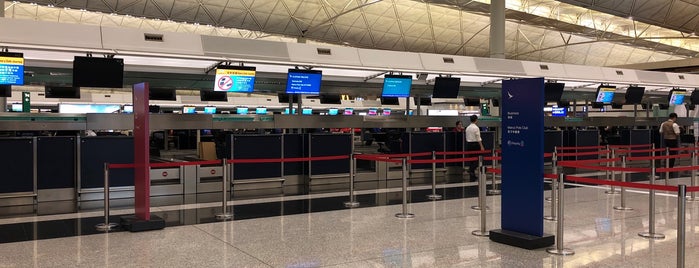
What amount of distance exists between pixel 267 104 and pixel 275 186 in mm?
14519

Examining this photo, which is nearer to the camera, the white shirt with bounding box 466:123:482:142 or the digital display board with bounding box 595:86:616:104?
the white shirt with bounding box 466:123:482:142

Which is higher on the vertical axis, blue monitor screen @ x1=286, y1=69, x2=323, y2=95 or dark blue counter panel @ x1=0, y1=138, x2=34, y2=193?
blue monitor screen @ x1=286, y1=69, x2=323, y2=95

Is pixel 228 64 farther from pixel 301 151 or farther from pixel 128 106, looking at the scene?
pixel 128 106

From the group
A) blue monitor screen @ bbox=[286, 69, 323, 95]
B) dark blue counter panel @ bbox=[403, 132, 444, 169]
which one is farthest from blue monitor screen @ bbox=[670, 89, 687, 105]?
blue monitor screen @ bbox=[286, 69, 323, 95]

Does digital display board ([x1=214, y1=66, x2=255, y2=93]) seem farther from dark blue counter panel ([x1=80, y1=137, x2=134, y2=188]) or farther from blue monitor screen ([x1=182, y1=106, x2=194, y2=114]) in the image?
blue monitor screen ([x1=182, y1=106, x2=194, y2=114])

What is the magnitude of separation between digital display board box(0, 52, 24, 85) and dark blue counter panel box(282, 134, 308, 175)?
5.36 m

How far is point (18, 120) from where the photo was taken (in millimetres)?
9758

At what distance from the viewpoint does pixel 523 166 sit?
6.50m

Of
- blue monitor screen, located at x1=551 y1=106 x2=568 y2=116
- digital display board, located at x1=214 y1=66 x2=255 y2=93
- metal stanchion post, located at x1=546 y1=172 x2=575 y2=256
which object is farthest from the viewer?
blue monitor screen, located at x1=551 y1=106 x2=568 y2=116

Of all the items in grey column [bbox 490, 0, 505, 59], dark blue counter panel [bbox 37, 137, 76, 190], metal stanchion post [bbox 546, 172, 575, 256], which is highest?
grey column [bbox 490, 0, 505, 59]

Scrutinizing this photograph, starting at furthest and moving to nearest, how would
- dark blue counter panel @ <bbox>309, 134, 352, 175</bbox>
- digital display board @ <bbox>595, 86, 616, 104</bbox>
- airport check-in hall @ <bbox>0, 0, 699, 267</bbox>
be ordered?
digital display board @ <bbox>595, 86, 616, 104</bbox> → dark blue counter panel @ <bbox>309, 134, 352, 175</bbox> → airport check-in hall @ <bbox>0, 0, 699, 267</bbox>

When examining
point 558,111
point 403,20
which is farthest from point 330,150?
point 558,111

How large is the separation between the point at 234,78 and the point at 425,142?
5842mm

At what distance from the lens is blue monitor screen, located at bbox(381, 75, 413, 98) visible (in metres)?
12.9
